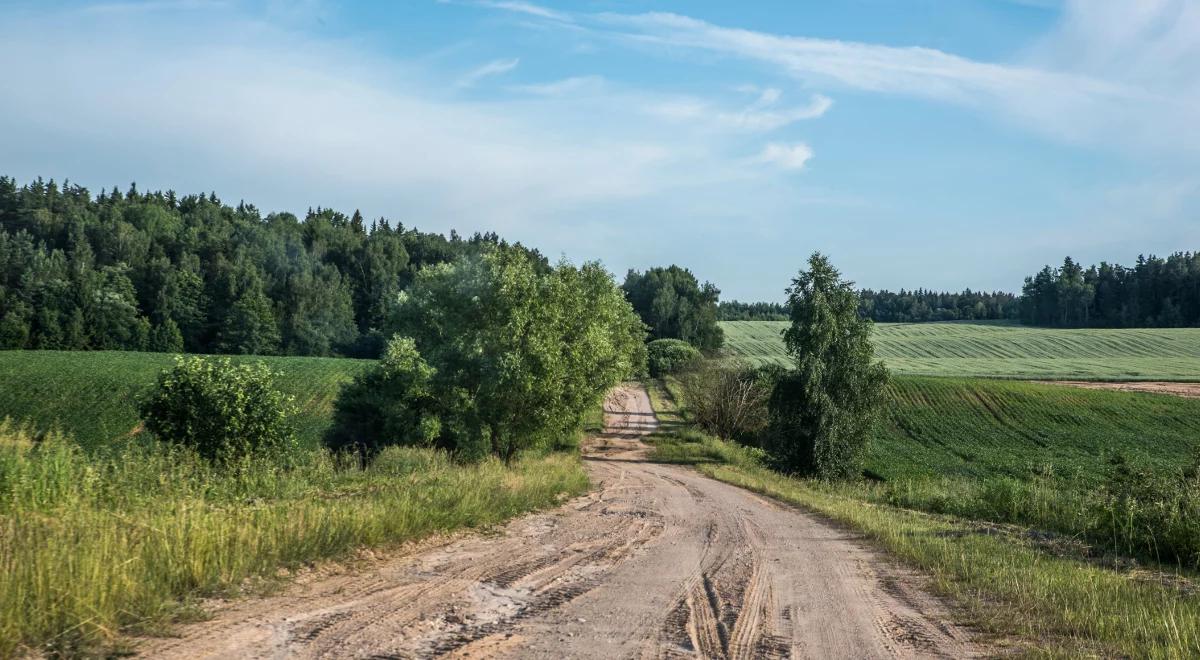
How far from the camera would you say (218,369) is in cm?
2339

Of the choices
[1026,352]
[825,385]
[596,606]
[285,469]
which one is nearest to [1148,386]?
[1026,352]

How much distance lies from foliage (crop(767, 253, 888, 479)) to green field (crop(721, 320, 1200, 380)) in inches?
1436

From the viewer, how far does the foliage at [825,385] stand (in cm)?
3800

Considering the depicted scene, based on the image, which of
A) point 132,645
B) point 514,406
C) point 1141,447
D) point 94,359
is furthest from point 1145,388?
point 94,359

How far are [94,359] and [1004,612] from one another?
241 ft

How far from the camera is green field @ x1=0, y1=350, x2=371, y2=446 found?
170 ft

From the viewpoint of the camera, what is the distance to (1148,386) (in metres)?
68.2

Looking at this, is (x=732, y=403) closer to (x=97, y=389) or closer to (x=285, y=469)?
(x=285, y=469)

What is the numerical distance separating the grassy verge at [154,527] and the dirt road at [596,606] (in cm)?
50

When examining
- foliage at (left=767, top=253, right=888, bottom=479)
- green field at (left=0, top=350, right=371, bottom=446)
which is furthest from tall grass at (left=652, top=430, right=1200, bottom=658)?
green field at (left=0, top=350, right=371, bottom=446)

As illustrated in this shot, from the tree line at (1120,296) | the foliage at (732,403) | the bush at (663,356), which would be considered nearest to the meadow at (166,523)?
the foliage at (732,403)

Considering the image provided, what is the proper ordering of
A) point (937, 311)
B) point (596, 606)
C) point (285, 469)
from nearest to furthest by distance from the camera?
point (596, 606)
point (285, 469)
point (937, 311)

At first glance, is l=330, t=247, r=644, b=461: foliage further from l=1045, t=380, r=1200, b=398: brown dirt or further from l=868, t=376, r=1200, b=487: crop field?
l=1045, t=380, r=1200, b=398: brown dirt

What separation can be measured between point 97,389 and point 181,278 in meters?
44.3
